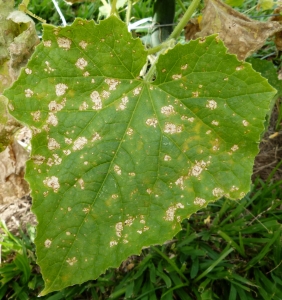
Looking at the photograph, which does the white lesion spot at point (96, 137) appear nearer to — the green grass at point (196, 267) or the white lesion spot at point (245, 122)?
the white lesion spot at point (245, 122)

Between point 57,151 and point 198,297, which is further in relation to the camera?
point 198,297

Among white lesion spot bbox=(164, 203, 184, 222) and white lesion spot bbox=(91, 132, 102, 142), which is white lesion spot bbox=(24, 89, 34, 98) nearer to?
white lesion spot bbox=(91, 132, 102, 142)

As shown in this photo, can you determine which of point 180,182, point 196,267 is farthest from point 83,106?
point 196,267

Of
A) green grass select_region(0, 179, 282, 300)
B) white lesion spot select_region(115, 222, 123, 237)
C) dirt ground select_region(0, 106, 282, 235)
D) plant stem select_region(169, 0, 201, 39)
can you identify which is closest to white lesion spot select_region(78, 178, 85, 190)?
white lesion spot select_region(115, 222, 123, 237)

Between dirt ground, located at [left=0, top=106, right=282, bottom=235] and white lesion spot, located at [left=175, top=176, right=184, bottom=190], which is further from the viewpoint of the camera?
dirt ground, located at [left=0, top=106, right=282, bottom=235]

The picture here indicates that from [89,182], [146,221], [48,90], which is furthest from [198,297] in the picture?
[48,90]

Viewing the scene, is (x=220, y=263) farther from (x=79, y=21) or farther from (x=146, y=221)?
(x=79, y=21)

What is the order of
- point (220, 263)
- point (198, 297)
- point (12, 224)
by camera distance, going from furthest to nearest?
point (12, 224)
point (220, 263)
point (198, 297)
